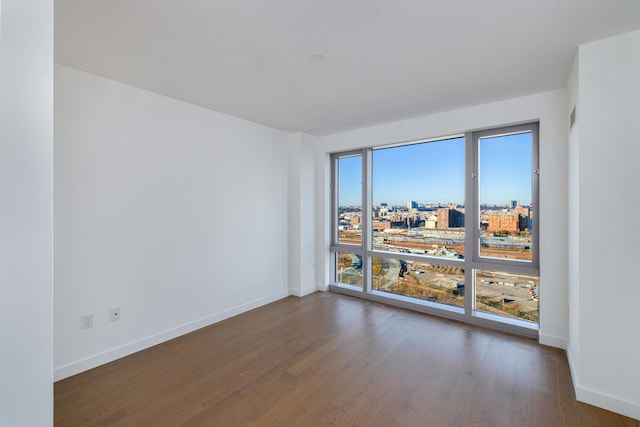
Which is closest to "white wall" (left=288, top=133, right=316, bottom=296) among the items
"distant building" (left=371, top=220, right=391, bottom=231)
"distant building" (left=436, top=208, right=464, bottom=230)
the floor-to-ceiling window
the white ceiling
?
the floor-to-ceiling window

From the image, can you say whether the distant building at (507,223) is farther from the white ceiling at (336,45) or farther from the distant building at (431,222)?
the white ceiling at (336,45)

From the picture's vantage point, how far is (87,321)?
2.43m

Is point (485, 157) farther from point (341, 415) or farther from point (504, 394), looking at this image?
point (341, 415)

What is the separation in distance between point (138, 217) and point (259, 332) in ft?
5.75

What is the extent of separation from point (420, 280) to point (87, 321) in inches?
147

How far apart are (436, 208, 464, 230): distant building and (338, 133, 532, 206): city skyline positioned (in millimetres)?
127

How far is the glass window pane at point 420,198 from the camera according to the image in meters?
3.60

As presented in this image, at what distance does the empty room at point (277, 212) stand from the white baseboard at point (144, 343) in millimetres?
18

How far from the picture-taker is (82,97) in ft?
7.84

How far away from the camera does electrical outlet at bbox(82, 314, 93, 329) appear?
7.90 ft

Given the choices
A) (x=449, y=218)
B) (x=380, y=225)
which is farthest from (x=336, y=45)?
(x=380, y=225)

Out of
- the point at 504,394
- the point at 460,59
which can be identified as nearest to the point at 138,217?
the point at 460,59

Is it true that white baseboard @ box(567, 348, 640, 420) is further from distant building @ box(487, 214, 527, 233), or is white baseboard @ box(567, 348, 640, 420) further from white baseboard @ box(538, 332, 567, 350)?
distant building @ box(487, 214, 527, 233)

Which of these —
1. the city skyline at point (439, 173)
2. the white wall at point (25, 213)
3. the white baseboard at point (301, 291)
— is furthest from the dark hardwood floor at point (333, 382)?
the city skyline at point (439, 173)
